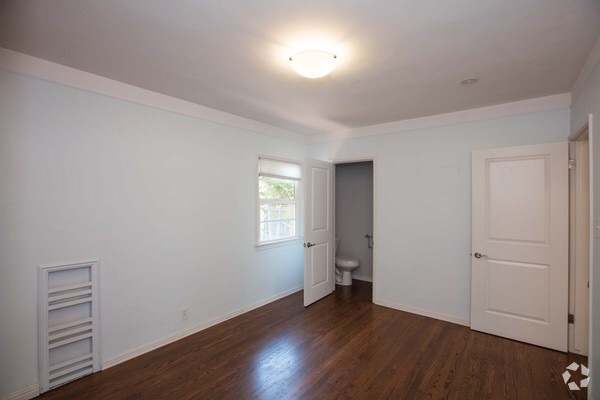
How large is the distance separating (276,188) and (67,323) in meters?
2.74

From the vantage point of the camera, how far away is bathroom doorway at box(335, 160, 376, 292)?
5156mm

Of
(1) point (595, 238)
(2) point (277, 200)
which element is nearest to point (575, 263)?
(1) point (595, 238)

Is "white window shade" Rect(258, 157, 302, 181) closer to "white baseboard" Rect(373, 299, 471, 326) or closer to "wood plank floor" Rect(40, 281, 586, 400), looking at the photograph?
"wood plank floor" Rect(40, 281, 586, 400)

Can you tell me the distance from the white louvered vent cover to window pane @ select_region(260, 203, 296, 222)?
6.84 feet

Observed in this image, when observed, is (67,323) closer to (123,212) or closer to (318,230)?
(123,212)

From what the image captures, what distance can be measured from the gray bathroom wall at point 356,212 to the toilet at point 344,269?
1.44 feet

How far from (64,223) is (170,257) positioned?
945 mm

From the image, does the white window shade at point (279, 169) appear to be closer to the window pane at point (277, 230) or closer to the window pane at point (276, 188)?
the window pane at point (276, 188)

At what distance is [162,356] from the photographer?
A: 8.58ft

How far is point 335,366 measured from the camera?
8.11 feet

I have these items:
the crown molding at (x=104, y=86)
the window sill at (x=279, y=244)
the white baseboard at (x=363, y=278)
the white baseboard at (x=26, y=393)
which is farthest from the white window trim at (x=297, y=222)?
the white baseboard at (x=26, y=393)

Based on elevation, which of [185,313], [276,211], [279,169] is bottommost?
[185,313]

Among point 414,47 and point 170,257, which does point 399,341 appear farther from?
point 414,47

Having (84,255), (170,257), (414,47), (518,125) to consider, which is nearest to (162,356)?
(170,257)
